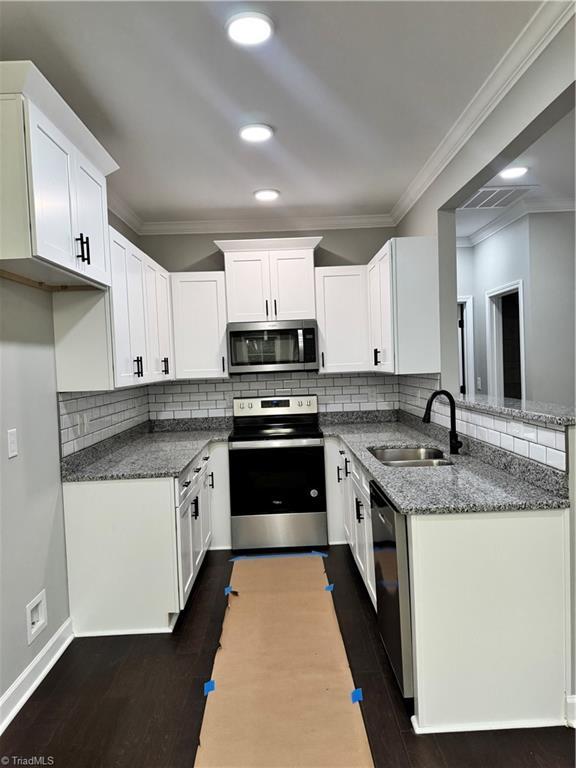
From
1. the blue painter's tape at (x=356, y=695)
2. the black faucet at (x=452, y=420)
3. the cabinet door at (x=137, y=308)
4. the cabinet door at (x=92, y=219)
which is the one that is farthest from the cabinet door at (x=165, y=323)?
the blue painter's tape at (x=356, y=695)

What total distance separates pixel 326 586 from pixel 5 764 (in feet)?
5.91

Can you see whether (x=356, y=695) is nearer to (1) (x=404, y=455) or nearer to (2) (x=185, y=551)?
(2) (x=185, y=551)

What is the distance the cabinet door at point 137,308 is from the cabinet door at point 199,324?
0.71 meters

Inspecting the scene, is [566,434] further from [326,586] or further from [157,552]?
[157,552]

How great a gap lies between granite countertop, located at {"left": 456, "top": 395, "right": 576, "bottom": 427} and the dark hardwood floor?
3.85 ft

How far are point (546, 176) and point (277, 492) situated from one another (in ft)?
10.5

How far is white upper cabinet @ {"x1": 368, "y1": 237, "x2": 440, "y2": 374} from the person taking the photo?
10.2 feet

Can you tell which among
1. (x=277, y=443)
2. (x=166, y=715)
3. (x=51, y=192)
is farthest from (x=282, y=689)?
(x=51, y=192)

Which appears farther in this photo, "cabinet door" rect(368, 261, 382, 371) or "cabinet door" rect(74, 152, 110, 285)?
"cabinet door" rect(368, 261, 382, 371)

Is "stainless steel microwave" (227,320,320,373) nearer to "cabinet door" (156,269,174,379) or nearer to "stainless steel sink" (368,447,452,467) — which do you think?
"cabinet door" (156,269,174,379)

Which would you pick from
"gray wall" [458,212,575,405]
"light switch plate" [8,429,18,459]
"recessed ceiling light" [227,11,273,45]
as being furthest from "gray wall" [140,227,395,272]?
"light switch plate" [8,429,18,459]

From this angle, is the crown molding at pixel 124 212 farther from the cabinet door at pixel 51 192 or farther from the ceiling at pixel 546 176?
the ceiling at pixel 546 176

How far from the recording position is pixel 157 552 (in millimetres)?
2521

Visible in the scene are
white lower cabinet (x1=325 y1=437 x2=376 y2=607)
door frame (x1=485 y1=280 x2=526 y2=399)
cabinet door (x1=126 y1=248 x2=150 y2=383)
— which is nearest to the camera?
white lower cabinet (x1=325 y1=437 x2=376 y2=607)
